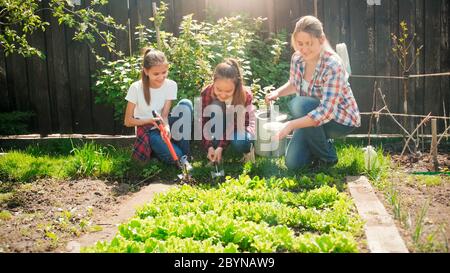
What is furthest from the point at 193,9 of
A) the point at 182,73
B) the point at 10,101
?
the point at 10,101

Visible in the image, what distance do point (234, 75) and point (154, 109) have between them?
921mm

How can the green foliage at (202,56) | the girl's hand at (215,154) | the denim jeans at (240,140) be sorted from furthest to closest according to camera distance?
the green foliage at (202,56) < the denim jeans at (240,140) < the girl's hand at (215,154)

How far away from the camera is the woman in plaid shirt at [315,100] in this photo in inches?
186

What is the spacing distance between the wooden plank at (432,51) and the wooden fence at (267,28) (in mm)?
11

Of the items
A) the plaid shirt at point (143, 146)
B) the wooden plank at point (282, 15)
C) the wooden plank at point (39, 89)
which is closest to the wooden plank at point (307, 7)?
the wooden plank at point (282, 15)

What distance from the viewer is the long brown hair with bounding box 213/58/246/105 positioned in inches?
194

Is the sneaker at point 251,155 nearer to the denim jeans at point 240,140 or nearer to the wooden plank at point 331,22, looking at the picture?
the denim jeans at point 240,140

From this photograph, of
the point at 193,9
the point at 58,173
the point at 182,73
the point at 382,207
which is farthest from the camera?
the point at 193,9

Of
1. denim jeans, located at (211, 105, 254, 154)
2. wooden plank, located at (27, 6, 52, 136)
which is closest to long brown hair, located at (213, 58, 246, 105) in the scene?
denim jeans, located at (211, 105, 254, 154)

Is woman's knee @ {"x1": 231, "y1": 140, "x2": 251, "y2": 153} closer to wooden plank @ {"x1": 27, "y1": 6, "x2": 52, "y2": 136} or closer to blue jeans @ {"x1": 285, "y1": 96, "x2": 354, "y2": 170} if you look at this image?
blue jeans @ {"x1": 285, "y1": 96, "x2": 354, "y2": 170}

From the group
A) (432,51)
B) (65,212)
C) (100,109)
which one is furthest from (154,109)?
(432,51)

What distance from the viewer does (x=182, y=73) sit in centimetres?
605
